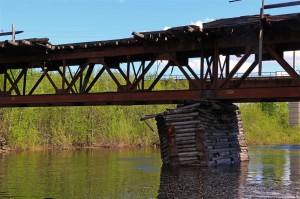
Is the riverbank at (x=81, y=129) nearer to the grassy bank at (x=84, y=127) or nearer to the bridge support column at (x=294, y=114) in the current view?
the grassy bank at (x=84, y=127)

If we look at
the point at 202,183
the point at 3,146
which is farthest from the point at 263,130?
the point at 202,183

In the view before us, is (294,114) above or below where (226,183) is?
above

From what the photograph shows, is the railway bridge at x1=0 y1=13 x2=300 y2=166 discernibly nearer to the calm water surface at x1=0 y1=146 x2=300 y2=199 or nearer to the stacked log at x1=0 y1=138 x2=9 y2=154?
the calm water surface at x1=0 y1=146 x2=300 y2=199

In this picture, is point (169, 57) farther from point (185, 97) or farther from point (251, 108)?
point (251, 108)

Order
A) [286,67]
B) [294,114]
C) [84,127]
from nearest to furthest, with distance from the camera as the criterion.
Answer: [286,67]
[84,127]
[294,114]

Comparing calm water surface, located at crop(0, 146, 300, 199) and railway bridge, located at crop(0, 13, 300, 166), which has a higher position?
railway bridge, located at crop(0, 13, 300, 166)

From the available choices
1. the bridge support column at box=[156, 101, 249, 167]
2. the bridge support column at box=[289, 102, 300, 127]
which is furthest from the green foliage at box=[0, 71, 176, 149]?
the bridge support column at box=[289, 102, 300, 127]

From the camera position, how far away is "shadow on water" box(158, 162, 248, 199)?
59.1 feet

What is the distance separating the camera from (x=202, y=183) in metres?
21.1

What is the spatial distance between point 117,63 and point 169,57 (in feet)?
18.8

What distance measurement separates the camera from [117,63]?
1335 inches

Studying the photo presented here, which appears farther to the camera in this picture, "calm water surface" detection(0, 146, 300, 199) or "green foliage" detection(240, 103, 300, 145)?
"green foliage" detection(240, 103, 300, 145)

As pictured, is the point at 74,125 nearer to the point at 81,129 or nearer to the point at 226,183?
the point at 81,129

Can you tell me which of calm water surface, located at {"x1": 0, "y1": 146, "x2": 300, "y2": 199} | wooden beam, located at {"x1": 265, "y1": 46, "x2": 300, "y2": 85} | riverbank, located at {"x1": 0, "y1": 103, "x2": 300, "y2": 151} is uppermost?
wooden beam, located at {"x1": 265, "y1": 46, "x2": 300, "y2": 85}
